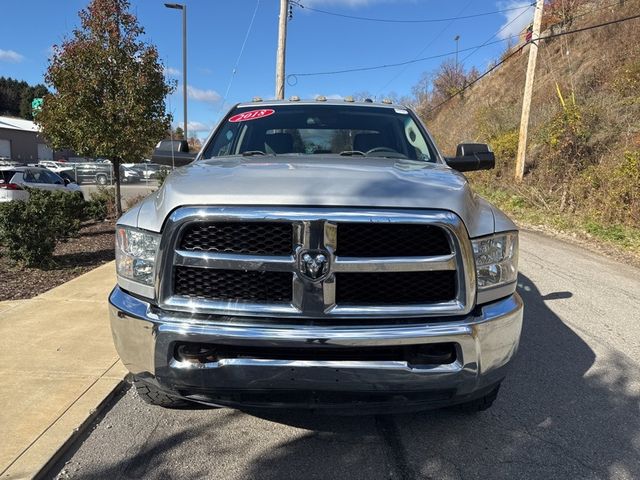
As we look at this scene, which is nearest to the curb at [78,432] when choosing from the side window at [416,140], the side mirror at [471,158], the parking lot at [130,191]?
the side window at [416,140]

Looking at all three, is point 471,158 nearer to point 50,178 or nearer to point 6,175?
point 6,175

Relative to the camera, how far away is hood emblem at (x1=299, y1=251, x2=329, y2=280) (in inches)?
92.2

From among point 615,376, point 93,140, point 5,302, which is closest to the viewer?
point 615,376

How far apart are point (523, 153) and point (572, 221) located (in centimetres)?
526

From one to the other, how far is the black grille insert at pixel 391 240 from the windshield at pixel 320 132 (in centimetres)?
149

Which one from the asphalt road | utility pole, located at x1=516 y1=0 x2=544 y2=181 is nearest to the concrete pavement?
the asphalt road

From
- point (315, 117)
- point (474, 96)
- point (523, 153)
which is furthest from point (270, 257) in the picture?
point (474, 96)

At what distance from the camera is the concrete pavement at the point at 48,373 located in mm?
2801

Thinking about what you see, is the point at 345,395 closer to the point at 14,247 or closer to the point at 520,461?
the point at 520,461

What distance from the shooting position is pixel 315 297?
7.73 ft

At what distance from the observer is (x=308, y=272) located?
2.35 metres

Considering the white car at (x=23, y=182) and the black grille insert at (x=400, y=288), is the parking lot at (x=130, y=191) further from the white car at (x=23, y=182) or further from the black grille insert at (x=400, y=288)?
the black grille insert at (x=400, y=288)

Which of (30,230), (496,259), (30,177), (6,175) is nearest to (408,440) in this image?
(496,259)

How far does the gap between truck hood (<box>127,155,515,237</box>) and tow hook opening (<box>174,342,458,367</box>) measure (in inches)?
23.1
